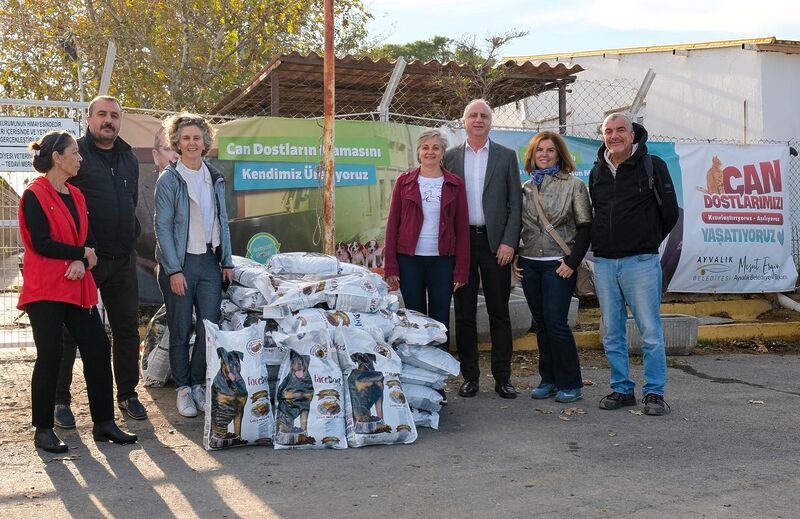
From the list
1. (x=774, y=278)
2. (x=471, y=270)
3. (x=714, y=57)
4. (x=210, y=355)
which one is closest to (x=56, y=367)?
(x=210, y=355)

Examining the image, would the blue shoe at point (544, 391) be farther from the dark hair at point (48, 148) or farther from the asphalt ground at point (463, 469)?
the dark hair at point (48, 148)

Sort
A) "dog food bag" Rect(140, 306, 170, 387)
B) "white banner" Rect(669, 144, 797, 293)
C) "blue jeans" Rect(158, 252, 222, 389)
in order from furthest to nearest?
"white banner" Rect(669, 144, 797, 293) → "dog food bag" Rect(140, 306, 170, 387) → "blue jeans" Rect(158, 252, 222, 389)

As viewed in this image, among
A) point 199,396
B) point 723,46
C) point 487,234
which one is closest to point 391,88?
point 487,234

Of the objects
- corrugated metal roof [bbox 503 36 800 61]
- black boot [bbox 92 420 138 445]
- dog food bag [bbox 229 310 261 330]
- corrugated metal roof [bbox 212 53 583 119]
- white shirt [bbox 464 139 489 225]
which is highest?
corrugated metal roof [bbox 503 36 800 61]

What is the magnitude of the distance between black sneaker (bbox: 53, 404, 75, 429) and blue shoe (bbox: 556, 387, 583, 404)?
3.17 meters

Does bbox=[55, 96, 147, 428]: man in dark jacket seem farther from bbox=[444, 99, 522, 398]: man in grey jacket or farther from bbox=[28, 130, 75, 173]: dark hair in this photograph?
bbox=[444, 99, 522, 398]: man in grey jacket

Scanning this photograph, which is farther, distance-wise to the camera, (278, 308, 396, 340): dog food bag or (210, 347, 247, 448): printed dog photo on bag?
(278, 308, 396, 340): dog food bag

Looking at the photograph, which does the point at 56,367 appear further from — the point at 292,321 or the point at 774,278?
the point at 774,278

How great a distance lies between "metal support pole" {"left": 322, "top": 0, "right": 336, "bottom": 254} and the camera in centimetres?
708

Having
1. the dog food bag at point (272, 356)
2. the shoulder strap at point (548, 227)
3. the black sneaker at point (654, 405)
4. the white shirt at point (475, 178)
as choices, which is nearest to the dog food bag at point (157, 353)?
the dog food bag at point (272, 356)

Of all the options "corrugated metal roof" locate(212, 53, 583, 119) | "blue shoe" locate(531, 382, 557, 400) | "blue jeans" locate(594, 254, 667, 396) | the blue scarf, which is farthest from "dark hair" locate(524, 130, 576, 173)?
"corrugated metal roof" locate(212, 53, 583, 119)

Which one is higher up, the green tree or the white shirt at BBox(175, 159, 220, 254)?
the green tree

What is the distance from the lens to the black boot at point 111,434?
481cm

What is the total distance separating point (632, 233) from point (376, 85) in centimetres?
713
